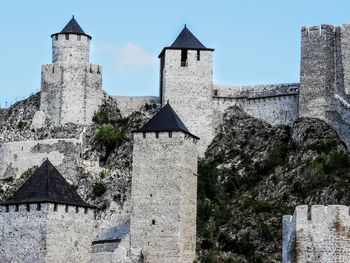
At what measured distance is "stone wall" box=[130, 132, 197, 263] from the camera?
6094 centimetres

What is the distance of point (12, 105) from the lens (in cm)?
8650

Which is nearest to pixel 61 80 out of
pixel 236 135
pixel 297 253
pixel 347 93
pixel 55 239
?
pixel 236 135

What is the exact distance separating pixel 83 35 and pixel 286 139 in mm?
15511

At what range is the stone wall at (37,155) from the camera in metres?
77.6

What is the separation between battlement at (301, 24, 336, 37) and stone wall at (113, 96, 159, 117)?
11.4 m

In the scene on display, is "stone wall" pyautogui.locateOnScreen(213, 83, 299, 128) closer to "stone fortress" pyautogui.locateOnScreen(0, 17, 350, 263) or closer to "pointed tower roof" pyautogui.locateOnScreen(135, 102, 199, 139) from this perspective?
"stone fortress" pyautogui.locateOnScreen(0, 17, 350, 263)

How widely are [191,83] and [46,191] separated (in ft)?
67.7

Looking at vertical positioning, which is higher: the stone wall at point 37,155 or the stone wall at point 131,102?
the stone wall at point 131,102

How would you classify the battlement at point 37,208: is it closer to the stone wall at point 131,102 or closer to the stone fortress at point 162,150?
the stone fortress at point 162,150

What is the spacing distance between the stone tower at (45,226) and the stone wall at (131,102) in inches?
868

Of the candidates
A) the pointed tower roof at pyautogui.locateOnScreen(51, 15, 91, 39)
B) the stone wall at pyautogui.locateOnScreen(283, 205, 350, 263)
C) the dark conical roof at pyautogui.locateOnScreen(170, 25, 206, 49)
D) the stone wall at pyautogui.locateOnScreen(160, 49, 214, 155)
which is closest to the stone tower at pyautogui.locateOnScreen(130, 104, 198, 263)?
the stone wall at pyautogui.locateOnScreen(160, 49, 214, 155)

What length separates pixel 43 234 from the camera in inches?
2258

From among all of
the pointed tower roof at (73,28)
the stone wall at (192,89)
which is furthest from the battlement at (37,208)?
the pointed tower roof at (73,28)

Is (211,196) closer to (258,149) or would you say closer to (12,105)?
(258,149)
